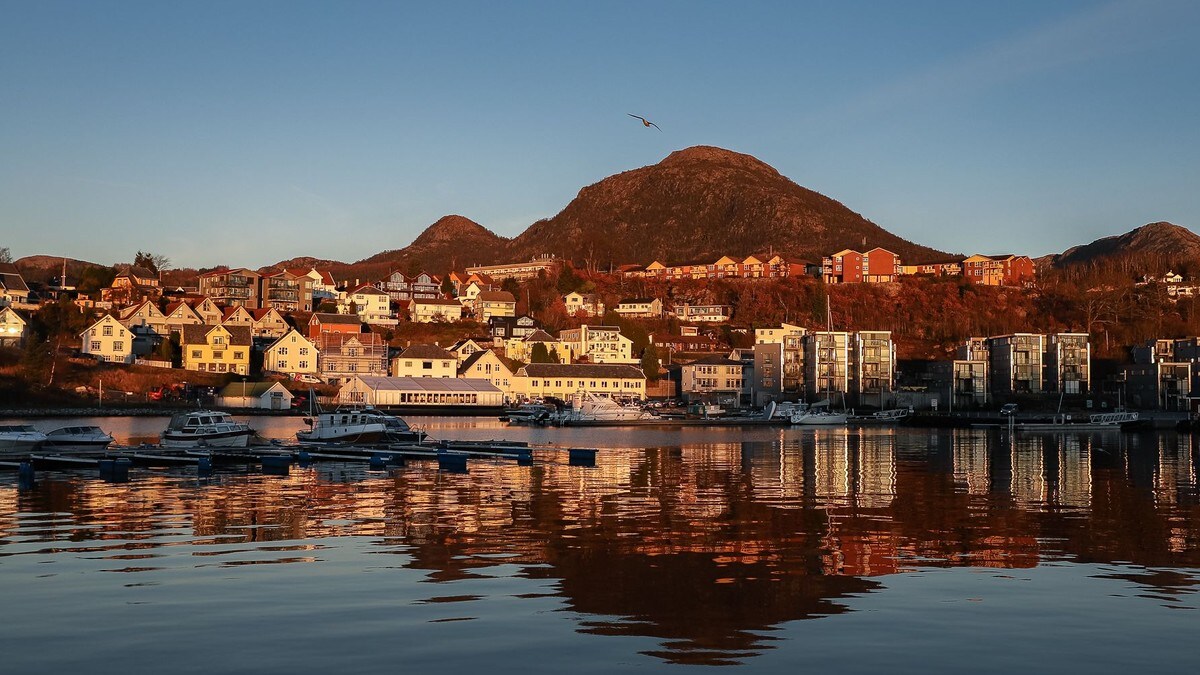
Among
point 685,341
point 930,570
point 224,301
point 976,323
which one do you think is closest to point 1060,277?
Answer: point 976,323

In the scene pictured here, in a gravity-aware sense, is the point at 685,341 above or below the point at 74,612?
above

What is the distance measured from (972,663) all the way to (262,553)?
41.4ft

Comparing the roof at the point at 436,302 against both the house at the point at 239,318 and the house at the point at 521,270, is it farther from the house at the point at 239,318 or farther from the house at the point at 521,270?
the house at the point at 521,270

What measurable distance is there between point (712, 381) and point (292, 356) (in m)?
45.0

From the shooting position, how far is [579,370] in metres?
118

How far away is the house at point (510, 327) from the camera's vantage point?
131m

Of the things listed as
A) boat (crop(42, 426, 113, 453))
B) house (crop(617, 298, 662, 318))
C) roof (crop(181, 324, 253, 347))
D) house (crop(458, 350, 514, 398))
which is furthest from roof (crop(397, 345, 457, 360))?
boat (crop(42, 426, 113, 453))

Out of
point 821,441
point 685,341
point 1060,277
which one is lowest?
point 821,441

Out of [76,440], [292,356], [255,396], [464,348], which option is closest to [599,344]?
[464,348]

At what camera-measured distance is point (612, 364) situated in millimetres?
121625

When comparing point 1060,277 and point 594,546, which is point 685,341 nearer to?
point 1060,277

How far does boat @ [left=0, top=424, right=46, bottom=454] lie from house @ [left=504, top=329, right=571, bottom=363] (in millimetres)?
81401

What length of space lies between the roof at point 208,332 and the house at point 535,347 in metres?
29.6

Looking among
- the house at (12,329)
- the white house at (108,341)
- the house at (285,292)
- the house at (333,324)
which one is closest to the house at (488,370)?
the house at (333,324)
